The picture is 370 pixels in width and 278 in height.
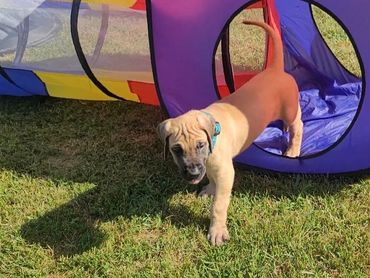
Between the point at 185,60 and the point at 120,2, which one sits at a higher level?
the point at 120,2

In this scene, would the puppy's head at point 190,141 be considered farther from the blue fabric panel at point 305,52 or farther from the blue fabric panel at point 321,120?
the blue fabric panel at point 305,52

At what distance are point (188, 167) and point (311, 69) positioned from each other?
2420mm

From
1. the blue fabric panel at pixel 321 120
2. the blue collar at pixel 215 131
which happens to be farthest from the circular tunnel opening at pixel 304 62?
the blue collar at pixel 215 131

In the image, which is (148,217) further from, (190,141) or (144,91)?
(144,91)

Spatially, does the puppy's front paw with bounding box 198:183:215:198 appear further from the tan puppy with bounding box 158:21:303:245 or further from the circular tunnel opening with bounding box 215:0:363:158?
the circular tunnel opening with bounding box 215:0:363:158

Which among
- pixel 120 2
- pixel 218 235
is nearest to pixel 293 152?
pixel 218 235

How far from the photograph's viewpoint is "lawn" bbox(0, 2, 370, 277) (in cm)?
295

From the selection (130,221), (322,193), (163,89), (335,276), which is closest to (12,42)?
(163,89)

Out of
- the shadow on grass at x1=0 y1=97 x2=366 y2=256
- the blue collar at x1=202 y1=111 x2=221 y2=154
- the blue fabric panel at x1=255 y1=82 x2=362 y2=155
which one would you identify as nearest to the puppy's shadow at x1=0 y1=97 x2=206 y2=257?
the shadow on grass at x1=0 y1=97 x2=366 y2=256

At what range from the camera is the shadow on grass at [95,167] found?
3.29 meters

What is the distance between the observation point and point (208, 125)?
277 cm

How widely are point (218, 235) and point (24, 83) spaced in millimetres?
2104

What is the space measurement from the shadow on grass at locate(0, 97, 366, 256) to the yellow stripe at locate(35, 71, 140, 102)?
0.85 feet

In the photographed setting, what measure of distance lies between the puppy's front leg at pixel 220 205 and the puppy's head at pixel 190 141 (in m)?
0.31
